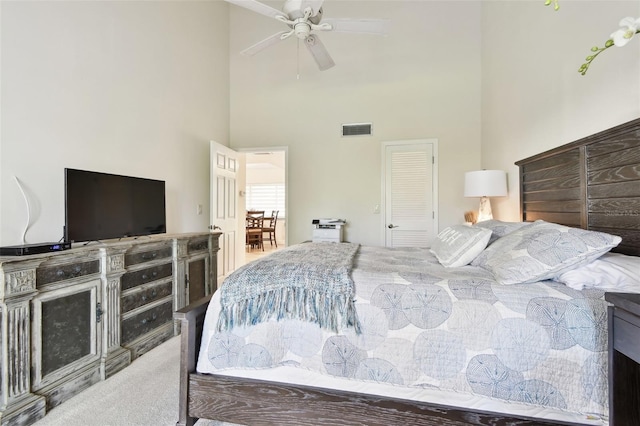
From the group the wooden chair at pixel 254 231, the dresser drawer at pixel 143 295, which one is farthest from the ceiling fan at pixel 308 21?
the wooden chair at pixel 254 231

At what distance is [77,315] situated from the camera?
1.77 metres

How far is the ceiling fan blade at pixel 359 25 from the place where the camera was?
2.36 meters

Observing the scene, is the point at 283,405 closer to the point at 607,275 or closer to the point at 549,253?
the point at 549,253

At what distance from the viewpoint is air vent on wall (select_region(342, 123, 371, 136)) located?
426cm

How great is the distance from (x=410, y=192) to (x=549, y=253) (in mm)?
2918

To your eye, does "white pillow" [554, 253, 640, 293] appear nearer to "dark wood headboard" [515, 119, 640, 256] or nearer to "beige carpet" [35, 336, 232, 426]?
"dark wood headboard" [515, 119, 640, 256]

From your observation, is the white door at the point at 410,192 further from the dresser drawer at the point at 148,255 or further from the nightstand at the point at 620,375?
the nightstand at the point at 620,375

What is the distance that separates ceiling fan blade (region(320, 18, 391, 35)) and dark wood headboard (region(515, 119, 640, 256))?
1.63m

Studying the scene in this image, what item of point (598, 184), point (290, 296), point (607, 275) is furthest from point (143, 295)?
point (598, 184)

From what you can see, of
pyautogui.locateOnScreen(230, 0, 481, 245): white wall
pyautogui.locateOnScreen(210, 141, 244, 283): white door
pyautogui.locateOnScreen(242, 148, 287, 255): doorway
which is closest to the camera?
pyautogui.locateOnScreen(210, 141, 244, 283): white door

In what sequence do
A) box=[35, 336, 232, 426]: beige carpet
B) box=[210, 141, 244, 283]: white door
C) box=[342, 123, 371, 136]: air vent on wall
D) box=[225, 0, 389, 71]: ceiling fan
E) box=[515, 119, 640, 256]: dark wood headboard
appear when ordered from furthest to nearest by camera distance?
box=[342, 123, 371, 136]: air vent on wall < box=[210, 141, 244, 283]: white door < box=[225, 0, 389, 71]: ceiling fan < box=[35, 336, 232, 426]: beige carpet < box=[515, 119, 640, 256]: dark wood headboard

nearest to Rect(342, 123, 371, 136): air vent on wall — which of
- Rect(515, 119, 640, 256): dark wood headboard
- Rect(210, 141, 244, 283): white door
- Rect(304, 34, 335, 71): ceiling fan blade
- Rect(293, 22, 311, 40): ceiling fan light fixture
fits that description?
Rect(304, 34, 335, 71): ceiling fan blade

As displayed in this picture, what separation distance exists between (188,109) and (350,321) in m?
3.35

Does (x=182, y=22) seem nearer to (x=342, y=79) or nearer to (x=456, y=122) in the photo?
(x=342, y=79)
